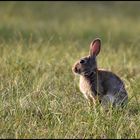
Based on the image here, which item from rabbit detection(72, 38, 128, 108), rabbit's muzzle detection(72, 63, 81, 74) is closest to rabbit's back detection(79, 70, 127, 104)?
rabbit detection(72, 38, 128, 108)

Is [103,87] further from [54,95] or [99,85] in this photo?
[54,95]

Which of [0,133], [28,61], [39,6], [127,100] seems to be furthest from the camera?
[39,6]

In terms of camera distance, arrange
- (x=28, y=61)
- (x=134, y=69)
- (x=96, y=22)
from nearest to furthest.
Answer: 1. (x=28, y=61)
2. (x=134, y=69)
3. (x=96, y=22)

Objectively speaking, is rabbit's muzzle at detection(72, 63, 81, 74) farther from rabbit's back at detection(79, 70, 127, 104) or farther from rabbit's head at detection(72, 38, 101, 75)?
rabbit's back at detection(79, 70, 127, 104)

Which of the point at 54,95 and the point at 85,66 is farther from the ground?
the point at 85,66

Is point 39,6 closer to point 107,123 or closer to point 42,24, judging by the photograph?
point 42,24

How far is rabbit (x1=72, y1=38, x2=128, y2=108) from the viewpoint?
232 inches

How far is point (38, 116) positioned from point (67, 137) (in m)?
0.61

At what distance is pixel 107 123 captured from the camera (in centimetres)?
517

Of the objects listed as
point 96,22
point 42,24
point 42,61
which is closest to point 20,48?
point 42,61

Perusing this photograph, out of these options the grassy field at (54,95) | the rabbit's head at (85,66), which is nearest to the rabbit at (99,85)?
the rabbit's head at (85,66)

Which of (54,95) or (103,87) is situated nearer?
(54,95)

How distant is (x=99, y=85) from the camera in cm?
596

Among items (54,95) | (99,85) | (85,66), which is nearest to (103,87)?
(99,85)
